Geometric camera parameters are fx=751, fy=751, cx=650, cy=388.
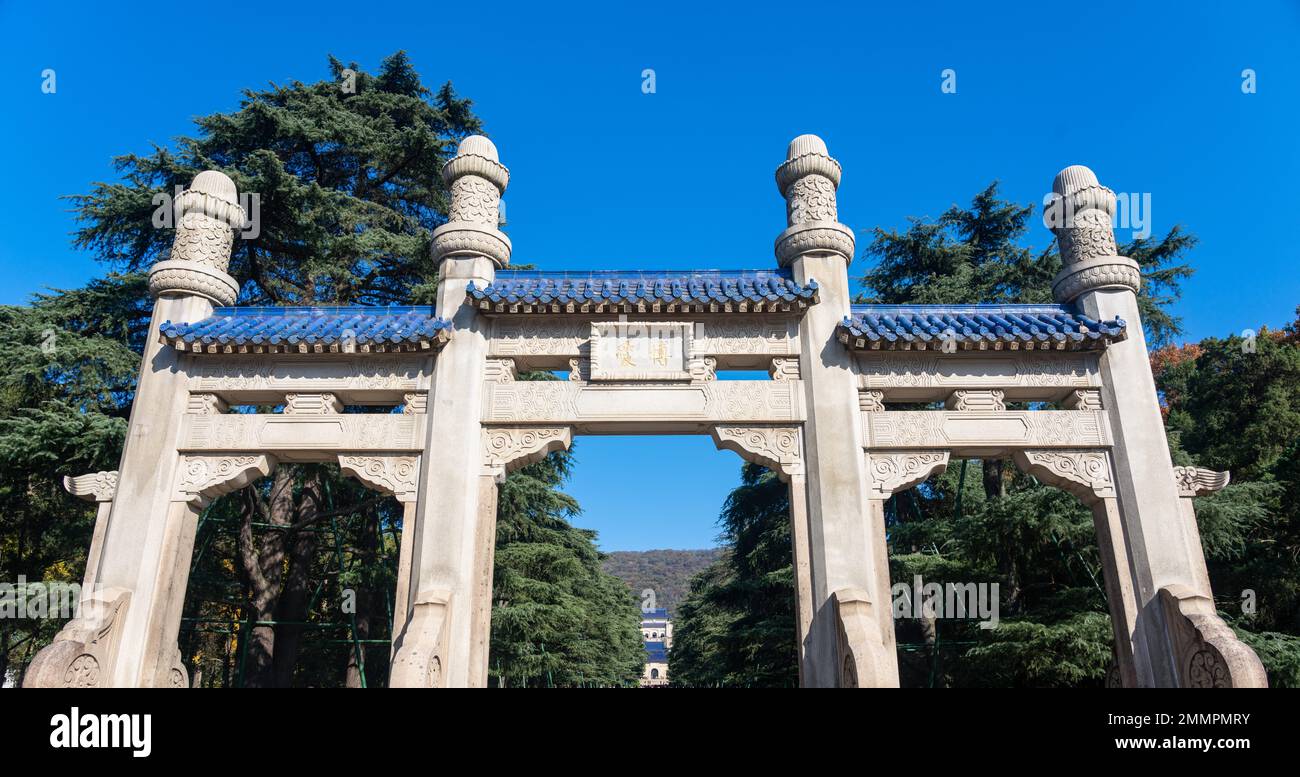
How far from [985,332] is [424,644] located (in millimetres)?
6510

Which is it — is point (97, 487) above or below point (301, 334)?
below

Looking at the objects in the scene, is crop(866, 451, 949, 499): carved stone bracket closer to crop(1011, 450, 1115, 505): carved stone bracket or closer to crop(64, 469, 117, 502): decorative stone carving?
crop(1011, 450, 1115, 505): carved stone bracket

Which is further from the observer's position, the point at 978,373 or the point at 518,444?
the point at 978,373

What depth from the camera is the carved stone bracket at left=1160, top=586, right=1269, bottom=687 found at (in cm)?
616

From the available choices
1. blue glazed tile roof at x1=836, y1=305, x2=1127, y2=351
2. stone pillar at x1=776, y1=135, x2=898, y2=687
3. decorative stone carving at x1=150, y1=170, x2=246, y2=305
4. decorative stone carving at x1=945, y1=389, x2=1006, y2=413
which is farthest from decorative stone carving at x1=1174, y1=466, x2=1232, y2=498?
decorative stone carving at x1=150, y1=170, x2=246, y2=305

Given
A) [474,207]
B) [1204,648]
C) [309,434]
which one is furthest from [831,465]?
[309,434]

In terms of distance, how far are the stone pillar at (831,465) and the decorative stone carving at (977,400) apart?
1.11m

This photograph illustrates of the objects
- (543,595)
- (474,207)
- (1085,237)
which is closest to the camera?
(1085,237)

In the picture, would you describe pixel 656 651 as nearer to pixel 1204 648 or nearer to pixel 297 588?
pixel 297 588

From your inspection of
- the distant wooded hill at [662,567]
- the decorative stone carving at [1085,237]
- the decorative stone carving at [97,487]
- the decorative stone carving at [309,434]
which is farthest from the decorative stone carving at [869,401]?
the distant wooded hill at [662,567]

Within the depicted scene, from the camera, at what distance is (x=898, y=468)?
784 centimetres

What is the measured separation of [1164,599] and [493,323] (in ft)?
24.2
